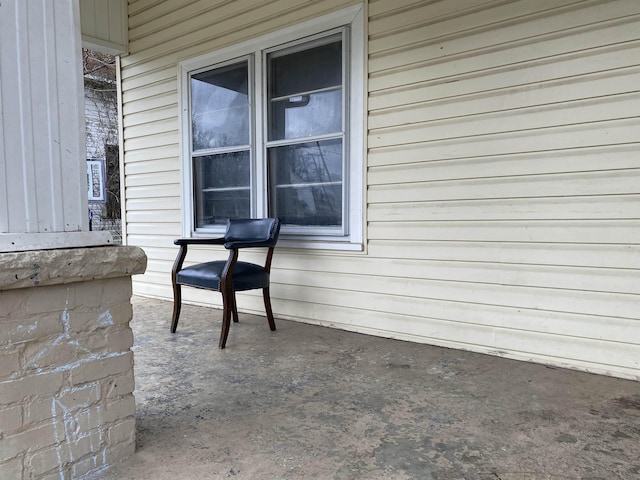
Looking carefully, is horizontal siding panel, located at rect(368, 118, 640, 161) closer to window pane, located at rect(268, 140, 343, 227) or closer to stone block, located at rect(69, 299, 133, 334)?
window pane, located at rect(268, 140, 343, 227)

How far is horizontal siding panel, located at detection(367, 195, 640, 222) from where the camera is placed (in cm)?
221

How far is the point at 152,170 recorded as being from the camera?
4.39 m

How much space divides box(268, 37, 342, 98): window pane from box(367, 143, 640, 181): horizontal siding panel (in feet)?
2.45

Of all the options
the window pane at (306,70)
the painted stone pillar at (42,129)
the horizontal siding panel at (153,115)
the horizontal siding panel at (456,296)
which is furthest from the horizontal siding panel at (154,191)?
the painted stone pillar at (42,129)

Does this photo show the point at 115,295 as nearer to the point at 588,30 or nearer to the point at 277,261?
the point at 277,261

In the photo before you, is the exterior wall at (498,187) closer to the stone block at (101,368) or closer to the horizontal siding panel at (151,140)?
the horizontal siding panel at (151,140)

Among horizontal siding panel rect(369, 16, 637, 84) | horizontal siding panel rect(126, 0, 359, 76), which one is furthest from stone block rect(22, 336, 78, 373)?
horizontal siding panel rect(126, 0, 359, 76)

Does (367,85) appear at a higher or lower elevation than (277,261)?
higher

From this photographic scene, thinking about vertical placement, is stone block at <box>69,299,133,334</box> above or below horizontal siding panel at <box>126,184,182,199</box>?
below

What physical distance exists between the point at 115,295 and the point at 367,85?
217cm

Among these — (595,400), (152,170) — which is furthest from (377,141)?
(152,170)

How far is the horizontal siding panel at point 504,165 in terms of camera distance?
2199 millimetres

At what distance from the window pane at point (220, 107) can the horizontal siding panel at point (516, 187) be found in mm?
1415

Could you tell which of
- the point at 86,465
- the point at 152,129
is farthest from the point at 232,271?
the point at 152,129
